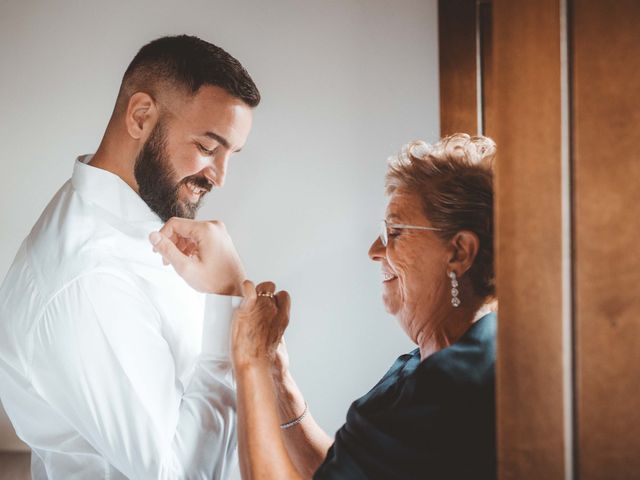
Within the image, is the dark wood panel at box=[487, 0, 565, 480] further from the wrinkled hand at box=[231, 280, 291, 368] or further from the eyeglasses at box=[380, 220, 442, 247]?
the wrinkled hand at box=[231, 280, 291, 368]

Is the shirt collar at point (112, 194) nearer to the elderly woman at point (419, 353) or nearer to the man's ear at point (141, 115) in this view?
the man's ear at point (141, 115)

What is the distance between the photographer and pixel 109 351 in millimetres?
1130

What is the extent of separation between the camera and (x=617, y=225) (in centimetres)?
63

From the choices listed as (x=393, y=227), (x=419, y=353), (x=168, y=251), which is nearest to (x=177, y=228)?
(x=168, y=251)

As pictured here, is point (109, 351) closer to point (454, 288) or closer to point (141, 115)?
point (141, 115)

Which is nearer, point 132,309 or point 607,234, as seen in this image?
point 607,234

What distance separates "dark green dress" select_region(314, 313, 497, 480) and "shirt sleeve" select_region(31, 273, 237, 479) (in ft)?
1.07

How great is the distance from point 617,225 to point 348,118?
104 centimetres

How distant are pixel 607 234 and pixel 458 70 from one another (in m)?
1.00

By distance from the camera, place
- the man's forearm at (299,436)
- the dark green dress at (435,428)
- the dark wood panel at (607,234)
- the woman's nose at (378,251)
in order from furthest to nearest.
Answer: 1. the man's forearm at (299,436)
2. the woman's nose at (378,251)
3. the dark green dress at (435,428)
4. the dark wood panel at (607,234)

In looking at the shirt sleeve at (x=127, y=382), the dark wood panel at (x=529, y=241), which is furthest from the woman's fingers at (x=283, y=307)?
the dark wood panel at (x=529, y=241)

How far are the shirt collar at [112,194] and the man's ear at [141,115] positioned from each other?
0.10 m

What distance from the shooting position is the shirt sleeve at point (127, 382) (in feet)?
3.67

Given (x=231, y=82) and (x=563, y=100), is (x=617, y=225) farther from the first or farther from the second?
(x=231, y=82)
